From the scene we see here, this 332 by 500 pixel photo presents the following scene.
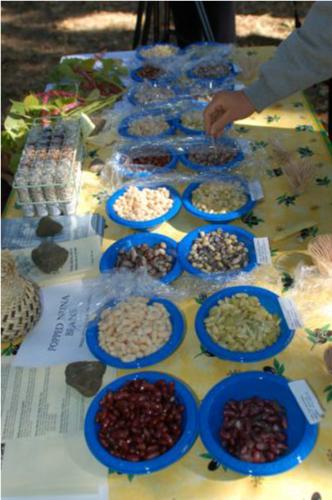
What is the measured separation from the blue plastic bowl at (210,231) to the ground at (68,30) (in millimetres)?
3269

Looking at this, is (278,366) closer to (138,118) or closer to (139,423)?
(139,423)

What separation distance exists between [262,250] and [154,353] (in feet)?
1.52

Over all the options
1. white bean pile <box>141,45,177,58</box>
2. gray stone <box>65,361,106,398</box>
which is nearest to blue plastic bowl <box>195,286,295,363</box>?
gray stone <box>65,361,106,398</box>

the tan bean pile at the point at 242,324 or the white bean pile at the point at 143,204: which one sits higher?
the tan bean pile at the point at 242,324

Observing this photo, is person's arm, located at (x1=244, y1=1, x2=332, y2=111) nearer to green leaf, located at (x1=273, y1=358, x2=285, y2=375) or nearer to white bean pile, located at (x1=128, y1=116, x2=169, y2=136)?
white bean pile, located at (x1=128, y1=116, x2=169, y2=136)

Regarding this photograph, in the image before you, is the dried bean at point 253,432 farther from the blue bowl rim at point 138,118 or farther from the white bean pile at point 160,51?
the white bean pile at point 160,51

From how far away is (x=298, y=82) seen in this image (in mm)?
1556

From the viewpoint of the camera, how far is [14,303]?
1.31 metres

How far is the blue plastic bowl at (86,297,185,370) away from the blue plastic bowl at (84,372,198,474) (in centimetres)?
4

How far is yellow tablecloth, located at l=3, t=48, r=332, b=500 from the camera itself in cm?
102

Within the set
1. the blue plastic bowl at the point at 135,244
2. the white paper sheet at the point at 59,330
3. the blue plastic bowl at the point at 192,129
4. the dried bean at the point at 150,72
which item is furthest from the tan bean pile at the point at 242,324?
the dried bean at the point at 150,72

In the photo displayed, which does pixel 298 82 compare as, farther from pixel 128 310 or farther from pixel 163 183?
pixel 128 310

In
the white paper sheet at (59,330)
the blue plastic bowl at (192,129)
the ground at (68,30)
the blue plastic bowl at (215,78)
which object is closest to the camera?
the white paper sheet at (59,330)

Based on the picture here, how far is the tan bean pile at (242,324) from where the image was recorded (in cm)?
125
